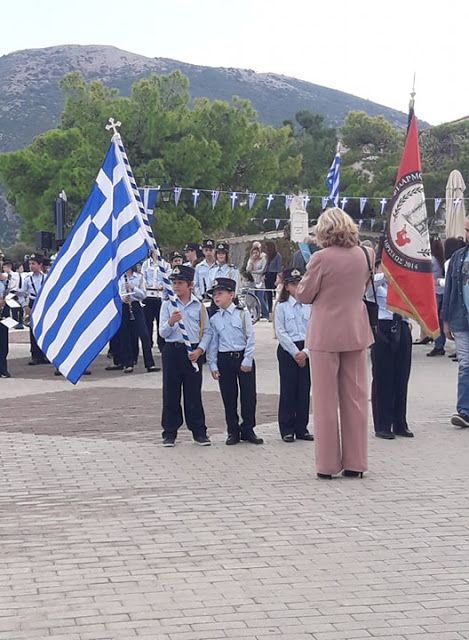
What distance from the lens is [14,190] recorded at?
6028 cm

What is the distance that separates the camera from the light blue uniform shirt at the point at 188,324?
9875mm

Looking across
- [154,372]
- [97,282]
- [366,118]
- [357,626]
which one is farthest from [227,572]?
A: [366,118]

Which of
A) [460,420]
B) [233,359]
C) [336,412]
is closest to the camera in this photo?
[336,412]

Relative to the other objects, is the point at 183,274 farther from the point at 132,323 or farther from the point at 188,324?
the point at 132,323

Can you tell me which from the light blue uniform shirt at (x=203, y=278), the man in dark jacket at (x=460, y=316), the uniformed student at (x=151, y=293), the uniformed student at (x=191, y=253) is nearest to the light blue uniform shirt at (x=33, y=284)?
the uniformed student at (x=151, y=293)

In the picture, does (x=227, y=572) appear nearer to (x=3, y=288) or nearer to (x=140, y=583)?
(x=140, y=583)

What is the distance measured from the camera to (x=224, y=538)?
6.58 meters

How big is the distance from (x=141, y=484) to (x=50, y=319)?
7.98 feet

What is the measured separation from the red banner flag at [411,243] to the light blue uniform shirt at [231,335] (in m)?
1.48

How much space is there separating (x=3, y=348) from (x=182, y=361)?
23.7 ft

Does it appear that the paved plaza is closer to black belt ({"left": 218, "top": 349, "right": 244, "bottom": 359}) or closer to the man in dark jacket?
the man in dark jacket

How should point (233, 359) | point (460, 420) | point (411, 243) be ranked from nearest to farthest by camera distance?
point (233, 359), point (411, 243), point (460, 420)

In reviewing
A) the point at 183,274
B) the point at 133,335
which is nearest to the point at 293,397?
the point at 183,274

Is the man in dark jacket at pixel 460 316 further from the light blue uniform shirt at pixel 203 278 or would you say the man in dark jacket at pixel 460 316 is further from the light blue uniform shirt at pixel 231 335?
the light blue uniform shirt at pixel 203 278
